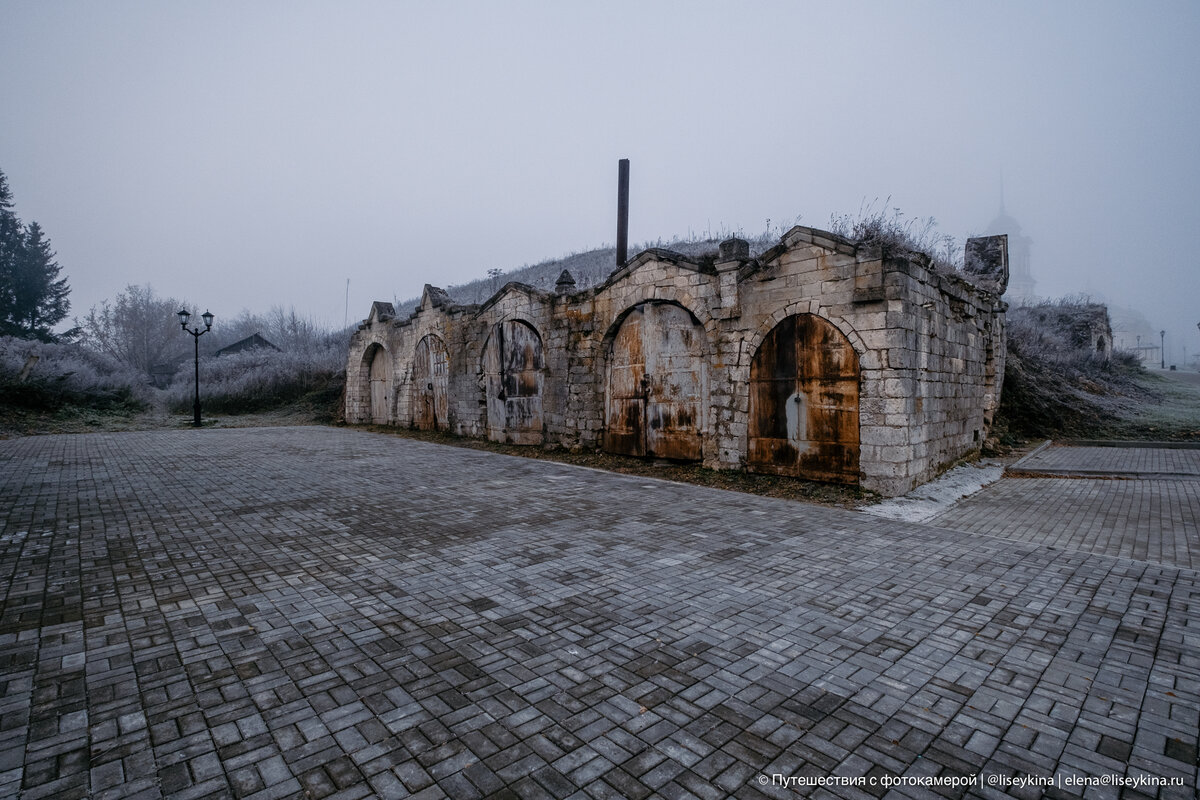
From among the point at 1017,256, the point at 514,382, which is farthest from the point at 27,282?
the point at 1017,256

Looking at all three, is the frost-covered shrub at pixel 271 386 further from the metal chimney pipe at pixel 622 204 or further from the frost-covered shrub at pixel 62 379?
the metal chimney pipe at pixel 622 204

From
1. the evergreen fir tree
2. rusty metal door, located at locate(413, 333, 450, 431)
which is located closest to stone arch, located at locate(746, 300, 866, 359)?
rusty metal door, located at locate(413, 333, 450, 431)

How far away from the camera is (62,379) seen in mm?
21375

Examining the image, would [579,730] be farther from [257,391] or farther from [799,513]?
[257,391]

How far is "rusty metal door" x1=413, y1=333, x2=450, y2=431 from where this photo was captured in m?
17.4

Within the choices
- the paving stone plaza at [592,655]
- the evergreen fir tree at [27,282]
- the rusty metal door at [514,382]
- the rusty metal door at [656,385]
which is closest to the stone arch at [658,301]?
the rusty metal door at [656,385]

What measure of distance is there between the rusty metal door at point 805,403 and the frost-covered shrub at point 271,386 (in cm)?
2234

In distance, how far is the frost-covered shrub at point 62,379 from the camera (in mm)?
19703

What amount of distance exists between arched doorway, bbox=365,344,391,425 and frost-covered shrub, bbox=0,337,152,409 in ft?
35.1

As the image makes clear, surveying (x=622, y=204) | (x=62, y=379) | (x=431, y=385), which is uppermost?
(x=622, y=204)

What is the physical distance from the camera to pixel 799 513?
7.26m

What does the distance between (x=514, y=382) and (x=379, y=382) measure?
9286 mm

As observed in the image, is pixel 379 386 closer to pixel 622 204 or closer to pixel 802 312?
pixel 622 204

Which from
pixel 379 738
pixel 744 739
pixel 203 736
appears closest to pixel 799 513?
pixel 744 739
